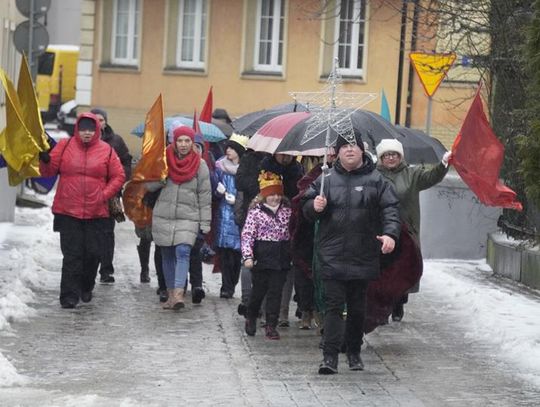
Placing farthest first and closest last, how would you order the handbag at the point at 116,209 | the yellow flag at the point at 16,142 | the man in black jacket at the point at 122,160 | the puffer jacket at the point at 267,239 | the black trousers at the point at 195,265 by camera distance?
the man in black jacket at the point at 122,160 → the black trousers at the point at 195,265 → the handbag at the point at 116,209 → the yellow flag at the point at 16,142 → the puffer jacket at the point at 267,239

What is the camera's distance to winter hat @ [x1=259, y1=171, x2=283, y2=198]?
43.3ft

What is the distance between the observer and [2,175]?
22.3 m

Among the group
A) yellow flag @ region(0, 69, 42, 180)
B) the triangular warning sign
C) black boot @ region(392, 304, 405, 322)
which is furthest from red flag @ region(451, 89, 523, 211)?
the triangular warning sign

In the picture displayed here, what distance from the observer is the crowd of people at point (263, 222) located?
11391mm

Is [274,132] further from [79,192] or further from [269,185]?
[79,192]

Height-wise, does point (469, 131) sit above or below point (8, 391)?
above

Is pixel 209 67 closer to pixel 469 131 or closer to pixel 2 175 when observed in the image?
pixel 2 175

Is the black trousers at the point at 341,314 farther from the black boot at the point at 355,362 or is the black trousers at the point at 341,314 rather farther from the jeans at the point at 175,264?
the jeans at the point at 175,264

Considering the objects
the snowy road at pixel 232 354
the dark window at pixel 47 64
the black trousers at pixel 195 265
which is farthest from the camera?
the dark window at pixel 47 64

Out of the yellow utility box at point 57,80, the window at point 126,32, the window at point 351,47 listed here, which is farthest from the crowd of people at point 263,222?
the yellow utility box at point 57,80

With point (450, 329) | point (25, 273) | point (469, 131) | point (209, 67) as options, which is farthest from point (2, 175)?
point (209, 67)

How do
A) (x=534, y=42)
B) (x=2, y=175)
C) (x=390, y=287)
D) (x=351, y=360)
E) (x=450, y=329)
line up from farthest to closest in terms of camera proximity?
(x=2, y=175), (x=450, y=329), (x=390, y=287), (x=351, y=360), (x=534, y=42)

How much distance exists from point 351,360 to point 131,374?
1.68 m

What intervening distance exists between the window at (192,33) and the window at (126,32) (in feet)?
3.70
